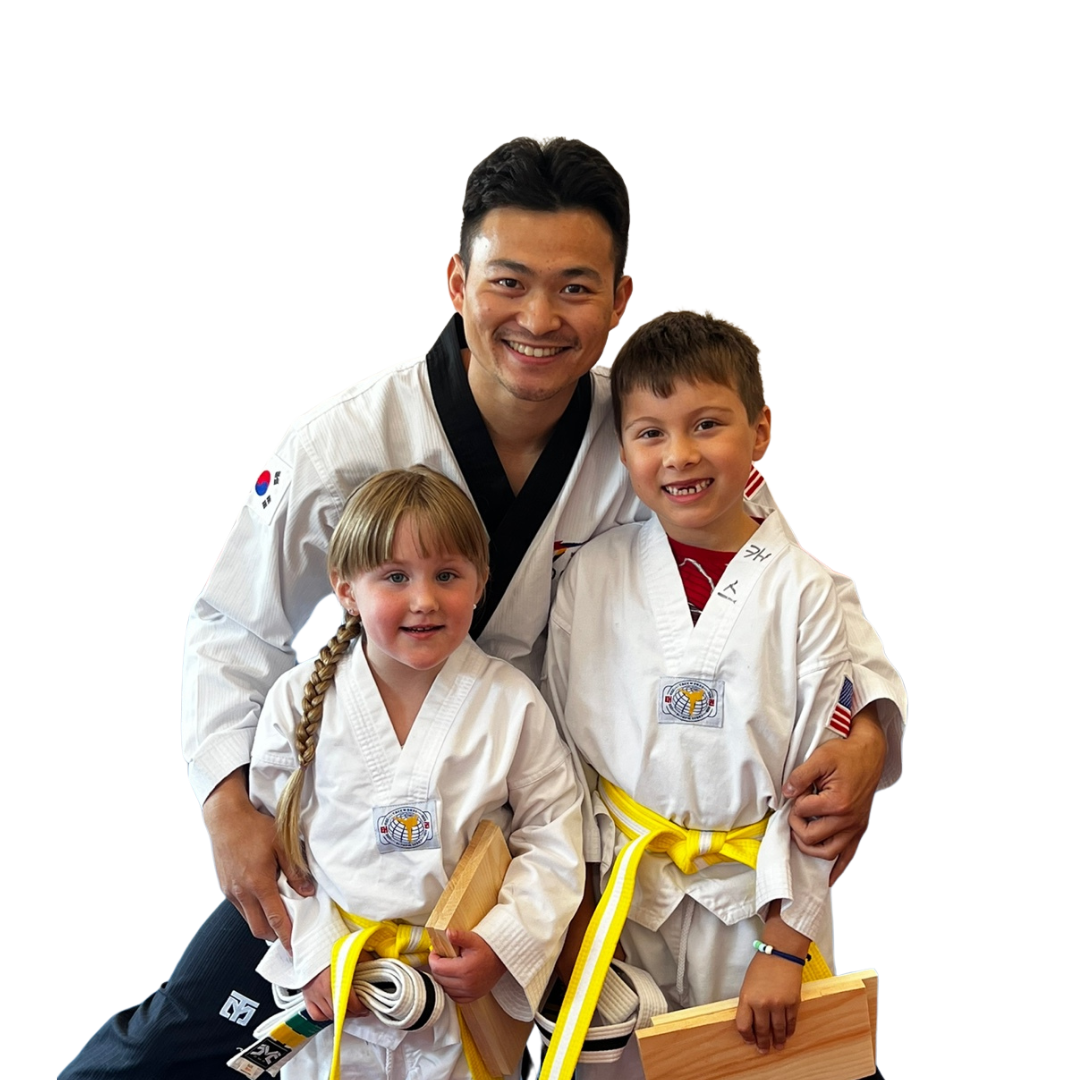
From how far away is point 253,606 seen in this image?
103 inches

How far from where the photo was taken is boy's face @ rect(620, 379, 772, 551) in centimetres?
234

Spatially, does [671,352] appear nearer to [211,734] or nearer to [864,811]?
[864,811]

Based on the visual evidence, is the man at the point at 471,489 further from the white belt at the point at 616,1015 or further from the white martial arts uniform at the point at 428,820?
the white belt at the point at 616,1015

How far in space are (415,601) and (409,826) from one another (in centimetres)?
42

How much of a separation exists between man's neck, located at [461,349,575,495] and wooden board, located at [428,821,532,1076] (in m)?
0.79

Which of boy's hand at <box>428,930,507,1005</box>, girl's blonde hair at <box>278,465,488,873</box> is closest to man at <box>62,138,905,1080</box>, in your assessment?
girl's blonde hair at <box>278,465,488,873</box>

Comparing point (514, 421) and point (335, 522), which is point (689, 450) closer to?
point (514, 421)

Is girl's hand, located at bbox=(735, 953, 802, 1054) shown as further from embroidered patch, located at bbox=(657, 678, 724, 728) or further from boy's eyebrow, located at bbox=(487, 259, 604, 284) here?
boy's eyebrow, located at bbox=(487, 259, 604, 284)

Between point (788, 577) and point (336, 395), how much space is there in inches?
40.8

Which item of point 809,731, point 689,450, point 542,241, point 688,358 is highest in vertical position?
point 542,241

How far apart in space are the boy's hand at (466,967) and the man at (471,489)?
1.32 feet

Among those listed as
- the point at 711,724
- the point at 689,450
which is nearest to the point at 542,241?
the point at 689,450

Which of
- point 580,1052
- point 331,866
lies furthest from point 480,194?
point 580,1052

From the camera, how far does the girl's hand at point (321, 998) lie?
7.42ft
